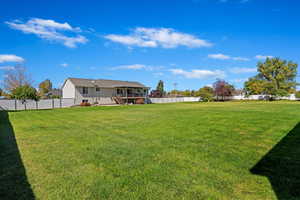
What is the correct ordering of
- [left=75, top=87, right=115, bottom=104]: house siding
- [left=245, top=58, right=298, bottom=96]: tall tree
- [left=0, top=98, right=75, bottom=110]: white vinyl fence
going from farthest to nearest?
[left=245, top=58, right=298, bottom=96]: tall tree, [left=75, top=87, right=115, bottom=104]: house siding, [left=0, top=98, right=75, bottom=110]: white vinyl fence

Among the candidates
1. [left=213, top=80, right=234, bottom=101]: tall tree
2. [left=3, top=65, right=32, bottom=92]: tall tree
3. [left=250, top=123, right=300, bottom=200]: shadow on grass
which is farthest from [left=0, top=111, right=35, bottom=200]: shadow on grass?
[left=213, top=80, right=234, bottom=101]: tall tree

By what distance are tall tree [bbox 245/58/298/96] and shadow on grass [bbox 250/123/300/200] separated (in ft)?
157

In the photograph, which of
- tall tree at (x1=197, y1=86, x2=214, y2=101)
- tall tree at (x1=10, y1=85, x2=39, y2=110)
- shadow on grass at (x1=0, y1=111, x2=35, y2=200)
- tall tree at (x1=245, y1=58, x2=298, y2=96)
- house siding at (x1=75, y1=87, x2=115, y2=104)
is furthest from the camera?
tall tree at (x1=197, y1=86, x2=214, y2=101)

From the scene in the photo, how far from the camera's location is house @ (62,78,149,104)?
1163 inches

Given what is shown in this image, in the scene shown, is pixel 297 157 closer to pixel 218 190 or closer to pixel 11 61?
A: pixel 218 190

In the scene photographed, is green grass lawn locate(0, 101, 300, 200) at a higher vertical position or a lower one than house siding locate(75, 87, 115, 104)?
lower

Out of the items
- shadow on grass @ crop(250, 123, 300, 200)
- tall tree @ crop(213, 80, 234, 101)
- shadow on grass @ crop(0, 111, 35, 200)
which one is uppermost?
tall tree @ crop(213, 80, 234, 101)

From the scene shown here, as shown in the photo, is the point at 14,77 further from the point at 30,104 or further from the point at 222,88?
the point at 222,88

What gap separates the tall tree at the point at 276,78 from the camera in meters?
43.2

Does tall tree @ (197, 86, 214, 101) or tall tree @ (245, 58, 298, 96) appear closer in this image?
tall tree @ (245, 58, 298, 96)

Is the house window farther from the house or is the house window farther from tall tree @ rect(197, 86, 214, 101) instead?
tall tree @ rect(197, 86, 214, 101)

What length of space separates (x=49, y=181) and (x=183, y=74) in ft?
187

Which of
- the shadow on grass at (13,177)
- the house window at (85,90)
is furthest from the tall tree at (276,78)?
the shadow on grass at (13,177)

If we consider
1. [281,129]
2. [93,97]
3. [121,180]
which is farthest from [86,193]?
[93,97]
